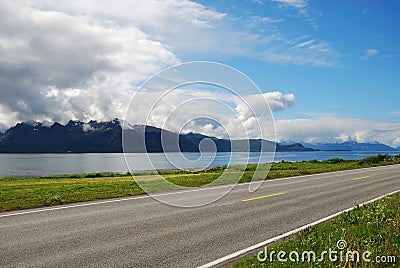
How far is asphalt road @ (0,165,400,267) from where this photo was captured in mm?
6887

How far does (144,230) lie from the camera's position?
359 inches

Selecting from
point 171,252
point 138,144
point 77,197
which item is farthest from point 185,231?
point 77,197

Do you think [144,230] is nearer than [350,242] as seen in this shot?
No

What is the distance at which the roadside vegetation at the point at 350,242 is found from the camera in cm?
648

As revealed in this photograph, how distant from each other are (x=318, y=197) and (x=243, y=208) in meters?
5.10

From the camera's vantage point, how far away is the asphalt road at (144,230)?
6887 millimetres

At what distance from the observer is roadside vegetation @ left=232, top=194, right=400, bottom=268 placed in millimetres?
6480

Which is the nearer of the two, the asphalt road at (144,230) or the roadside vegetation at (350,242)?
the roadside vegetation at (350,242)

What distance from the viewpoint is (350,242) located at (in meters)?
7.57

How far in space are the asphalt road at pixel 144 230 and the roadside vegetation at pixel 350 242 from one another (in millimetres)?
947

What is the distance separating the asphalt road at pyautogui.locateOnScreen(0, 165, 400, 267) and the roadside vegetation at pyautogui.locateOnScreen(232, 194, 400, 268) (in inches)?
37.3

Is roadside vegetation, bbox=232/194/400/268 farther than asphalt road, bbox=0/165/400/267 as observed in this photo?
No

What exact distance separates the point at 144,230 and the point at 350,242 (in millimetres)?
4788

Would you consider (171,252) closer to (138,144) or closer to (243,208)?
(138,144)
